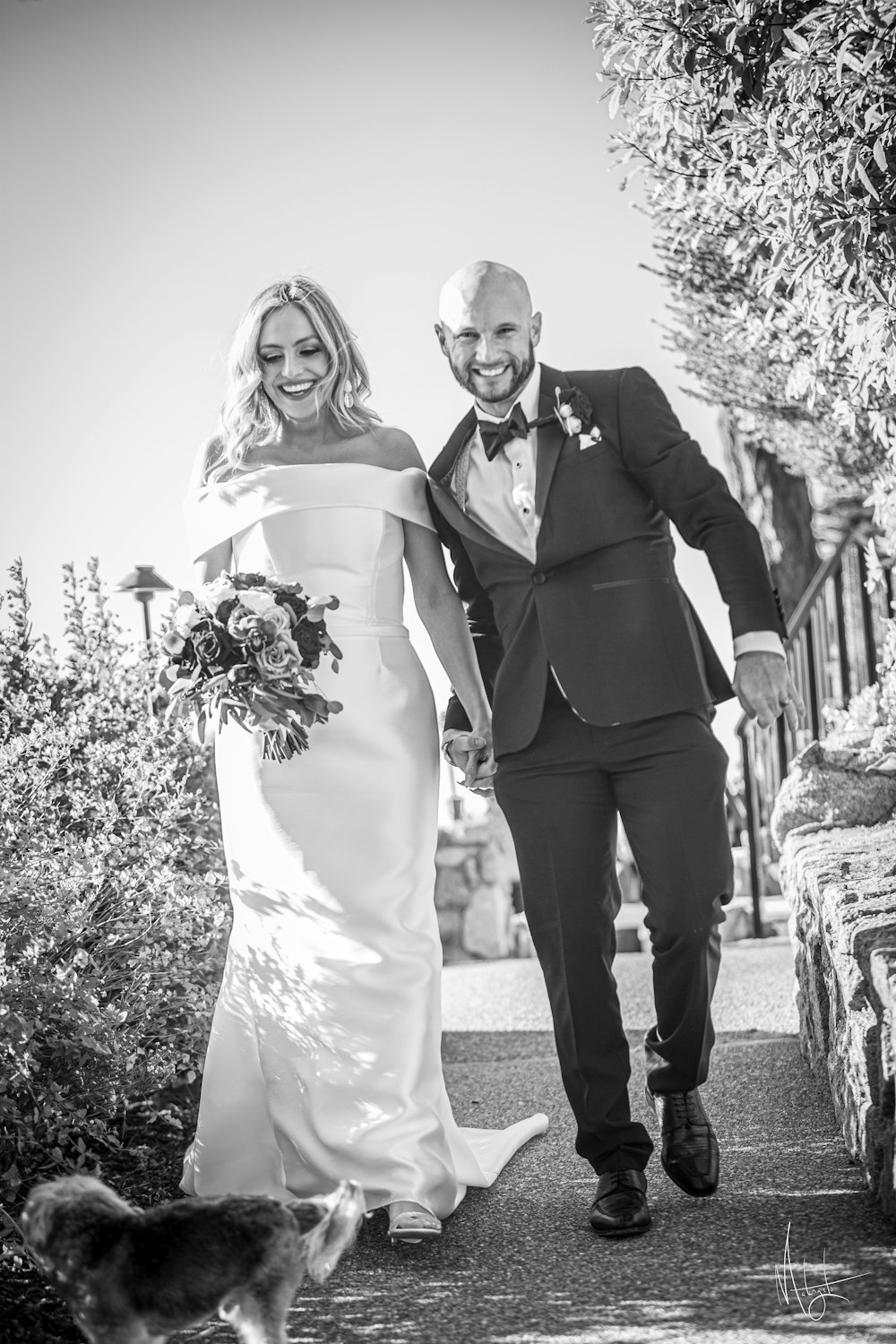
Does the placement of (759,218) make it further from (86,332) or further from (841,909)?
(86,332)

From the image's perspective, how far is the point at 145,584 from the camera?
10.2m

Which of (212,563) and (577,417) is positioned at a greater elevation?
(577,417)

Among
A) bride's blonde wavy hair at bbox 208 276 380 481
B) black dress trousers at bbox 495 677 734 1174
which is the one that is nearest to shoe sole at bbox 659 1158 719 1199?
black dress trousers at bbox 495 677 734 1174

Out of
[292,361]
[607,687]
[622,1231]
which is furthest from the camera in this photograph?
[292,361]

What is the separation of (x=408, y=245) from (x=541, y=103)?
1.67 meters

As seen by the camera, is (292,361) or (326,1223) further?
(292,361)

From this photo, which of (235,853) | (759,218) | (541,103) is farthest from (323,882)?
(541,103)

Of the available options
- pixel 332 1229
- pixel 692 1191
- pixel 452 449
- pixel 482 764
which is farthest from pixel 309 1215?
pixel 452 449

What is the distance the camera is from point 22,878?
3.05 meters

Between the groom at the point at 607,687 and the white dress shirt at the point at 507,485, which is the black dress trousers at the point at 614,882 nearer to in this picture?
the groom at the point at 607,687

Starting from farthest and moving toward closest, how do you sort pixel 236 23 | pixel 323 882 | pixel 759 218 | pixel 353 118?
pixel 353 118
pixel 236 23
pixel 759 218
pixel 323 882

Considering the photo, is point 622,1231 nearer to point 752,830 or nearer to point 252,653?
point 252,653

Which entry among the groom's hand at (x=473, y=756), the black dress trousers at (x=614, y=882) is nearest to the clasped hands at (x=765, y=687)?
the black dress trousers at (x=614, y=882)

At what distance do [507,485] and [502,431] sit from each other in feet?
0.45
